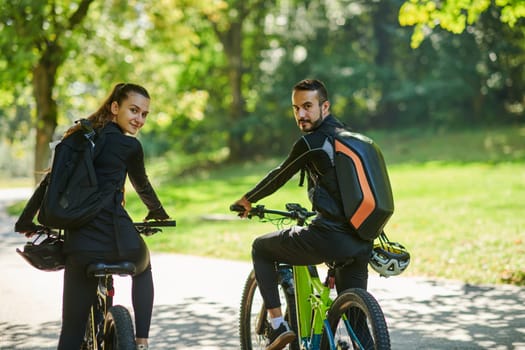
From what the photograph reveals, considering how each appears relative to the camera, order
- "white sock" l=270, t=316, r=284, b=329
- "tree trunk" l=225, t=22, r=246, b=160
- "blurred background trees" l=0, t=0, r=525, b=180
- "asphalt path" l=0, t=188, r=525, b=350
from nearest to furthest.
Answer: "white sock" l=270, t=316, r=284, b=329 → "asphalt path" l=0, t=188, r=525, b=350 → "blurred background trees" l=0, t=0, r=525, b=180 → "tree trunk" l=225, t=22, r=246, b=160

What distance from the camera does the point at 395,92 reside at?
142 feet

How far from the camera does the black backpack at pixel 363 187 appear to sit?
13.9ft

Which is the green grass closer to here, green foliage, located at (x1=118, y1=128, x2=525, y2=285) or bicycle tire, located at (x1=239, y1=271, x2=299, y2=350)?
green foliage, located at (x1=118, y1=128, x2=525, y2=285)

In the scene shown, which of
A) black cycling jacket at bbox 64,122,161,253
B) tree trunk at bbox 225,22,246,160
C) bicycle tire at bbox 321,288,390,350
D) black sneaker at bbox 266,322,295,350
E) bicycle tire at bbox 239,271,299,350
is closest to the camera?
bicycle tire at bbox 321,288,390,350

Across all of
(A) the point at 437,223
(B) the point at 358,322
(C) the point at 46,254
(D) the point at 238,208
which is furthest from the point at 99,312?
(A) the point at 437,223

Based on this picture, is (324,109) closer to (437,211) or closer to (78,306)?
(78,306)

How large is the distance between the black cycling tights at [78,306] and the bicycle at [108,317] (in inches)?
2.7

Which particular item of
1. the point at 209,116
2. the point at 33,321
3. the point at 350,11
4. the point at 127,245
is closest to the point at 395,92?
the point at 350,11

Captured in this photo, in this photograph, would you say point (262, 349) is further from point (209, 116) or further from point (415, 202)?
point (209, 116)

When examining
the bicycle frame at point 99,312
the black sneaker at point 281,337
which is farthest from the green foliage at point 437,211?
the bicycle frame at point 99,312

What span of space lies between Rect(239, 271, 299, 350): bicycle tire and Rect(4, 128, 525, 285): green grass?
473 centimetres

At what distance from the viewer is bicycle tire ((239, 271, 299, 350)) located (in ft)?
16.8

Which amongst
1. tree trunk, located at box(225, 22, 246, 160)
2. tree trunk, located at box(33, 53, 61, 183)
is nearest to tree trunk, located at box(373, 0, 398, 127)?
→ tree trunk, located at box(225, 22, 246, 160)

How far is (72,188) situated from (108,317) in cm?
71
